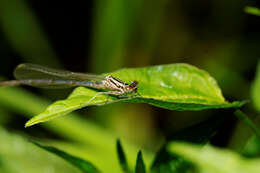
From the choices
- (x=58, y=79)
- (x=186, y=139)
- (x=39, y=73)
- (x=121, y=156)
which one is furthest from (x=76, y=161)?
(x=39, y=73)

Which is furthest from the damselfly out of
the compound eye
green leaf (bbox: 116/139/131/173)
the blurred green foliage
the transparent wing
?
the blurred green foliage

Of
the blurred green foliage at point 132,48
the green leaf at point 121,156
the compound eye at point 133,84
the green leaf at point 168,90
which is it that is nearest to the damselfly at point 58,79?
the compound eye at point 133,84

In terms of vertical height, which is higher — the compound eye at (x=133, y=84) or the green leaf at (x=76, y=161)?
the compound eye at (x=133, y=84)

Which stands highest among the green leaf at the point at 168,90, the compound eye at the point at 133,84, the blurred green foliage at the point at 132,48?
the blurred green foliage at the point at 132,48

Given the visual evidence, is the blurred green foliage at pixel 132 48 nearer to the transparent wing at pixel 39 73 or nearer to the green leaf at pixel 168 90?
the transparent wing at pixel 39 73

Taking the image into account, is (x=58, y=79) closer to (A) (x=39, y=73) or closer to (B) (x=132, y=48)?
(A) (x=39, y=73)

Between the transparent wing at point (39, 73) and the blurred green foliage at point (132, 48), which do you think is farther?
the blurred green foliage at point (132, 48)

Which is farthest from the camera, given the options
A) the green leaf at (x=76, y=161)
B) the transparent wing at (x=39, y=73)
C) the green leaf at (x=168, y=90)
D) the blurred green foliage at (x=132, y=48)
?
the blurred green foliage at (x=132, y=48)

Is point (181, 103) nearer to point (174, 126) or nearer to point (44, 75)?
point (44, 75)

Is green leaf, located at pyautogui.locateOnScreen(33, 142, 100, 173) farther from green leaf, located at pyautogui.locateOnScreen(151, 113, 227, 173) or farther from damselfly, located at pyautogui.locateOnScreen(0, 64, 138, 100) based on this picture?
damselfly, located at pyautogui.locateOnScreen(0, 64, 138, 100)
